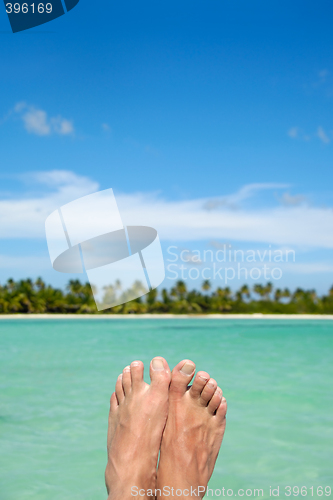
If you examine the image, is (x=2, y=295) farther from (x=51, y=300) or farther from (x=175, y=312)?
(x=175, y=312)

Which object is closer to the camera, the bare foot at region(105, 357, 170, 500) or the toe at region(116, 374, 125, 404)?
the bare foot at region(105, 357, 170, 500)

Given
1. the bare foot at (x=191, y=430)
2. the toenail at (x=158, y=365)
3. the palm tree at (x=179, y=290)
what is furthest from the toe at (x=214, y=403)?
the palm tree at (x=179, y=290)

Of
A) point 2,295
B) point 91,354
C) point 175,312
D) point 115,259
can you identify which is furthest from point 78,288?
point 115,259

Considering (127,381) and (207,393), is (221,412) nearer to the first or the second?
(207,393)

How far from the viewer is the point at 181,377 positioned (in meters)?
1.76

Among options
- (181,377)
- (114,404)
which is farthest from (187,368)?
(114,404)

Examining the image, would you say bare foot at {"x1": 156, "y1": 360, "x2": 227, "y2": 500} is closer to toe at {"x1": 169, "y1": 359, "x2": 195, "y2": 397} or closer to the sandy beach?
toe at {"x1": 169, "y1": 359, "x2": 195, "y2": 397}

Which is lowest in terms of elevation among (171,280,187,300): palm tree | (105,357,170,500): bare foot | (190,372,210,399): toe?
(105,357,170,500): bare foot

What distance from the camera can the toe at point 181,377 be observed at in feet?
5.76

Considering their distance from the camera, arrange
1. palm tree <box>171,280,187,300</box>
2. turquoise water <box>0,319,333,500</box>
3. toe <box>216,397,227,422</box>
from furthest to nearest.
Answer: palm tree <box>171,280,187,300</box> → turquoise water <box>0,319,333,500</box> → toe <box>216,397,227,422</box>

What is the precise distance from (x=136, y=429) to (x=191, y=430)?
0.22 metres

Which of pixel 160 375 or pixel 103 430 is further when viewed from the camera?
pixel 103 430

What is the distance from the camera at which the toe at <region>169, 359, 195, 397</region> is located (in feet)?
5.76

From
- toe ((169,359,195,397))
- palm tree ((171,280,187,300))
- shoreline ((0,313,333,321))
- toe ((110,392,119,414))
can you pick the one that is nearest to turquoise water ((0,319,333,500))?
toe ((110,392,119,414))
